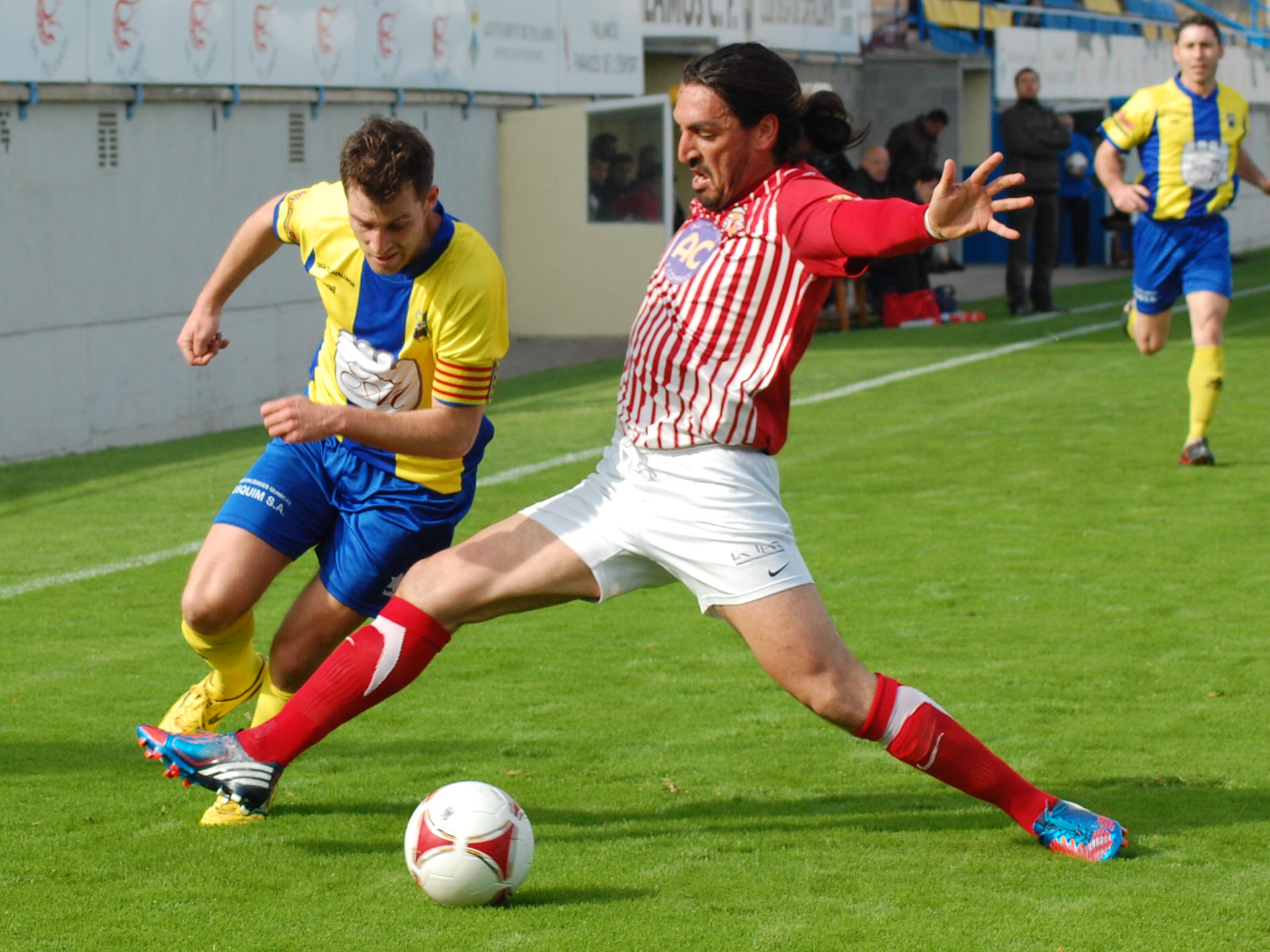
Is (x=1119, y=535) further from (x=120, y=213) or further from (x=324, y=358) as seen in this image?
(x=120, y=213)

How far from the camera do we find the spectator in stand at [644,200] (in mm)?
18172

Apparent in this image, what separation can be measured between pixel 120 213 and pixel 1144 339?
7651 mm

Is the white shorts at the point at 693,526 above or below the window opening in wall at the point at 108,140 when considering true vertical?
below

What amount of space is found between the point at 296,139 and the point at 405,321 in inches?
439

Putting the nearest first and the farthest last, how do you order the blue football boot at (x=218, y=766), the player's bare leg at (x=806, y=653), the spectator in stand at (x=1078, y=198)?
the player's bare leg at (x=806, y=653) → the blue football boot at (x=218, y=766) → the spectator in stand at (x=1078, y=198)

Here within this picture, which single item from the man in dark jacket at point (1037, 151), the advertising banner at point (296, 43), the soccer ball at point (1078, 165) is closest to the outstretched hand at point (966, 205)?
the advertising banner at point (296, 43)

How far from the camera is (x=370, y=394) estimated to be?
4379 mm

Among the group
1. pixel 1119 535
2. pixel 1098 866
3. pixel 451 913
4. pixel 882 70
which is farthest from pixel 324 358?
pixel 882 70

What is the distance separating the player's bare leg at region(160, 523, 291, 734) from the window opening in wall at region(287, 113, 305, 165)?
1085 centimetres

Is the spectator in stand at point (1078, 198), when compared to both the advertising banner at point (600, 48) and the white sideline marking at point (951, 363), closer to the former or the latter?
the advertising banner at point (600, 48)

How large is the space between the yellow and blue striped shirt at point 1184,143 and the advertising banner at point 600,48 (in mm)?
10192

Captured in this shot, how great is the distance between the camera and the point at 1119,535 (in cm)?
791

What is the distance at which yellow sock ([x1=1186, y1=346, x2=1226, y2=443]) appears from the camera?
930cm

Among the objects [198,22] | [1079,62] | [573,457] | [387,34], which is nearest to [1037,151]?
[387,34]
